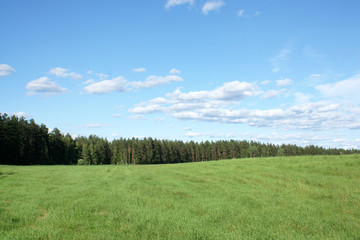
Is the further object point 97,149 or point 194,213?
point 97,149

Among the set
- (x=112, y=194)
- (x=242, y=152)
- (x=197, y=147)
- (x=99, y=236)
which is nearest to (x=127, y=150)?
(x=197, y=147)

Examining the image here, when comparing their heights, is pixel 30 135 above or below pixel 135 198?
above

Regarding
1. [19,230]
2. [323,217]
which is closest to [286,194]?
[323,217]

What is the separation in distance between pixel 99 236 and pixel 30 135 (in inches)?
3664

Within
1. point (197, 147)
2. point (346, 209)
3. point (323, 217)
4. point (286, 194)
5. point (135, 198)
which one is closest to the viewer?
point (323, 217)

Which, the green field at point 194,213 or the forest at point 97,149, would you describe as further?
the forest at point 97,149

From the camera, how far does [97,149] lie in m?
120

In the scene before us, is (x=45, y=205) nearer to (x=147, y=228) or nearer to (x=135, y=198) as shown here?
(x=135, y=198)

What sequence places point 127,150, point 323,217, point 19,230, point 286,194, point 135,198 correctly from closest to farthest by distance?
point 19,230 < point 323,217 < point 135,198 < point 286,194 < point 127,150

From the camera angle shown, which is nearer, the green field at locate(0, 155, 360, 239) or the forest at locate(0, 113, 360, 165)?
the green field at locate(0, 155, 360, 239)

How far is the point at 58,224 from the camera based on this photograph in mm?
9820

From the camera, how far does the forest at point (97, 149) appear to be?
78.3 metres

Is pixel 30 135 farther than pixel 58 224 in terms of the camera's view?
Yes

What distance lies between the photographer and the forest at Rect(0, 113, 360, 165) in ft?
A: 257
